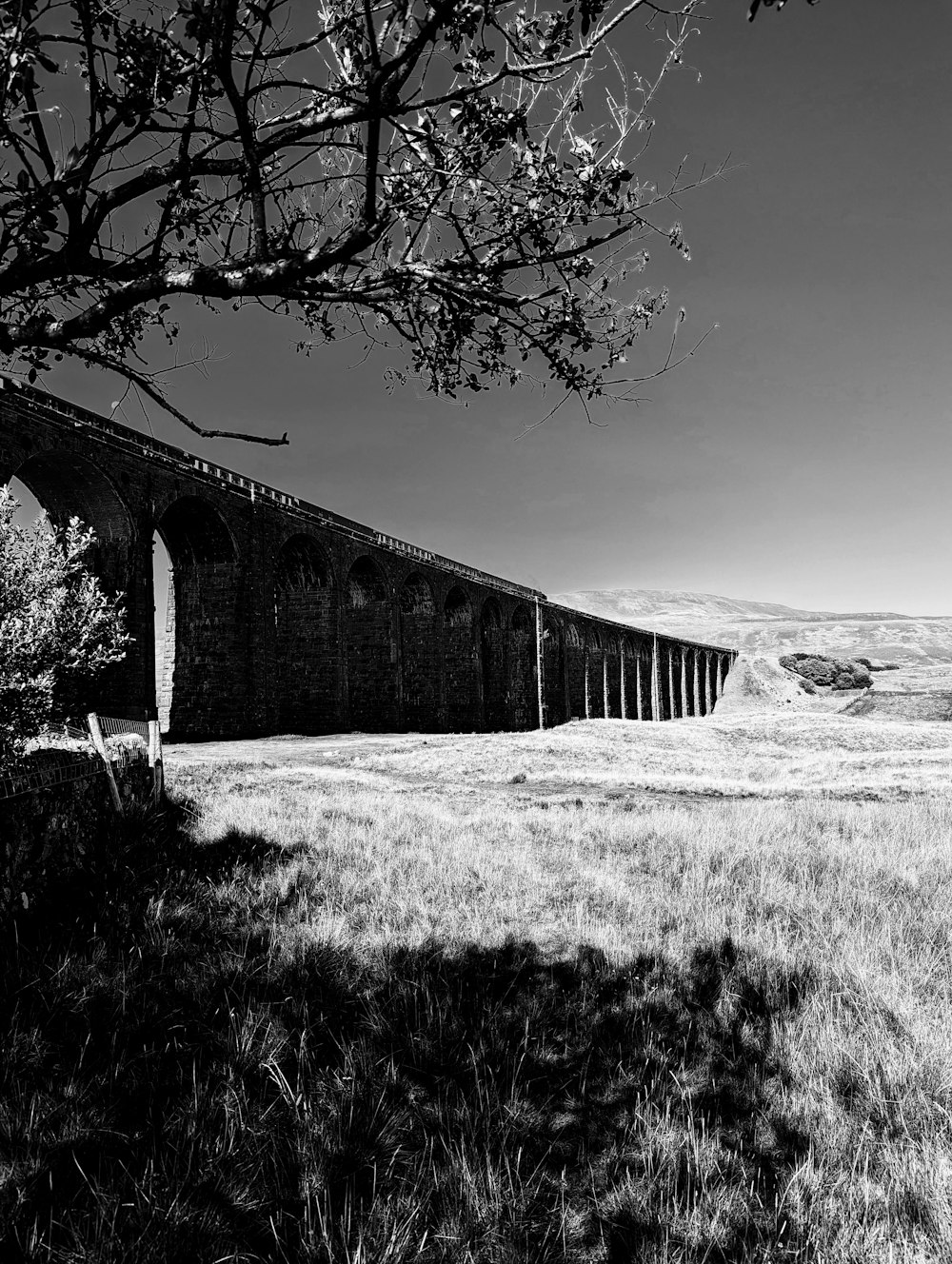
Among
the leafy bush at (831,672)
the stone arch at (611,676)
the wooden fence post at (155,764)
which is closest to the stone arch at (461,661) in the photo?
the stone arch at (611,676)

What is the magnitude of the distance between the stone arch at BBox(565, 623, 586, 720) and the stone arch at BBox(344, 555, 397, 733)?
71.1 feet

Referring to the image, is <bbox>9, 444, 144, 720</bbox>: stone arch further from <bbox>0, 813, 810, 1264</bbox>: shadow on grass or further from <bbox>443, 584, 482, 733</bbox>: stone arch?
<bbox>443, 584, 482, 733</bbox>: stone arch

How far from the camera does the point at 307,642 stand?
88.2 ft

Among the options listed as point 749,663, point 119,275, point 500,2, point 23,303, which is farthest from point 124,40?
point 749,663

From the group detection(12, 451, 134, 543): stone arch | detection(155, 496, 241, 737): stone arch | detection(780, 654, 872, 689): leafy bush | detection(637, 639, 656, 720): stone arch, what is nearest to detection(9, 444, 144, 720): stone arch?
detection(12, 451, 134, 543): stone arch

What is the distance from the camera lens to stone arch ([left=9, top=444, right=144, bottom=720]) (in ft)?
56.2

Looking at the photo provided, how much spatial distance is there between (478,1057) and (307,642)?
82.9 feet

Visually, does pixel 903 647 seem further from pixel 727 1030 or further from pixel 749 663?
pixel 727 1030

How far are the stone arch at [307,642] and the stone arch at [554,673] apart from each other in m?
21.3

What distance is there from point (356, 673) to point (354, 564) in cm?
505

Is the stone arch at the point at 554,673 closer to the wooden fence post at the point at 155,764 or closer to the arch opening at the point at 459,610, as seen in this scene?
the arch opening at the point at 459,610

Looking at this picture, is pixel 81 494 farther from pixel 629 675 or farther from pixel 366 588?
pixel 629 675

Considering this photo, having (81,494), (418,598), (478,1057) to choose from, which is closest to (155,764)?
(478,1057)

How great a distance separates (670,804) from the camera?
10586 millimetres
